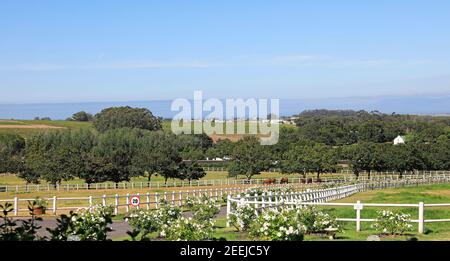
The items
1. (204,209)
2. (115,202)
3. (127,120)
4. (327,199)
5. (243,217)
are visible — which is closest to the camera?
(243,217)

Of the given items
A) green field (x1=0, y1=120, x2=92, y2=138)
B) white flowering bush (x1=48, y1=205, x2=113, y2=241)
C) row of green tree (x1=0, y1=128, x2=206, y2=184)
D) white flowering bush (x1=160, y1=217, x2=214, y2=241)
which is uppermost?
green field (x1=0, y1=120, x2=92, y2=138)

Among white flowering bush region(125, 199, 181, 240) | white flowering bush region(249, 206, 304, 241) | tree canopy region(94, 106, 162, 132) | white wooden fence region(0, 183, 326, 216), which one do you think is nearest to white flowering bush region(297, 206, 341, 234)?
white flowering bush region(125, 199, 181, 240)

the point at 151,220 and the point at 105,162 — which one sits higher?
the point at 151,220

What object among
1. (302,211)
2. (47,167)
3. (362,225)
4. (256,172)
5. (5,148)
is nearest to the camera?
(302,211)

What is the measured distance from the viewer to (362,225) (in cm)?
2077

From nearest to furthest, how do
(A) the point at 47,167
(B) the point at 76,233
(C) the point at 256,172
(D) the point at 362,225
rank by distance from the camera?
1. (B) the point at 76,233
2. (D) the point at 362,225
3. (A) the point at 47,167
4. (C) the point at 256,172

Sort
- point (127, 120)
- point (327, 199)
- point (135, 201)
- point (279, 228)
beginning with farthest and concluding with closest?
1. point (127, 120)
2. point (327, 199)
3. point (135, 201)
4. point (279, 228)

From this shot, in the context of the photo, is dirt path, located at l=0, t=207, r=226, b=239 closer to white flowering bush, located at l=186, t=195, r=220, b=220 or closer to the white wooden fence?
the white wooden fence

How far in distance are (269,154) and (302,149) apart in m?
4.04

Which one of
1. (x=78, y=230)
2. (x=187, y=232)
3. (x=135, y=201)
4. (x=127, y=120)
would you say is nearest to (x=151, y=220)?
(x=187, y=232)

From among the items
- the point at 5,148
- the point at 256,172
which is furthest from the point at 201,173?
the point at 5,148

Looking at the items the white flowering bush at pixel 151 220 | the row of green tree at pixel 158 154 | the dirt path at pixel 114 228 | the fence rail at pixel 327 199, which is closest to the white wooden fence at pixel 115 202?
the dirt path at pixel 114 228

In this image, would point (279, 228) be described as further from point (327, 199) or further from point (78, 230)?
point (327, 199)
